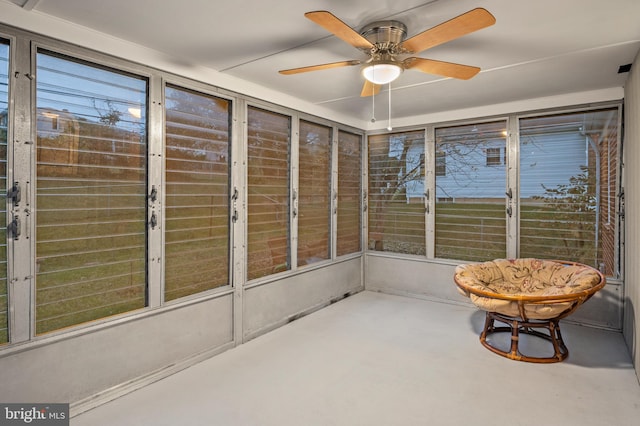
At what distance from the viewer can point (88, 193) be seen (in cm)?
218

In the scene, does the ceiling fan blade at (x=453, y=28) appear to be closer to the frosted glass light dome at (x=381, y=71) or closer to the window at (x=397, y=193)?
the frosted glass light dome at (x=381, y=71)

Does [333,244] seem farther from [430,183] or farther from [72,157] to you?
[72,157]

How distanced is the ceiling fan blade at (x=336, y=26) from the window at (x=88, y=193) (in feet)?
4.82

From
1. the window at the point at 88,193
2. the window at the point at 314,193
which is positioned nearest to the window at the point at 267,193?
the window at the point at 314,193

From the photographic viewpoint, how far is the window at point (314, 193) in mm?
3854

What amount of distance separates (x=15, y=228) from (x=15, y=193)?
0.61ft

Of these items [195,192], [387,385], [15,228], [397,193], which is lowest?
[387,385]

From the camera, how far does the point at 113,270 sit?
→ 231 cm

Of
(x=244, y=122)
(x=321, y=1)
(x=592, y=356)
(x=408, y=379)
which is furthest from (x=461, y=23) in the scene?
(x=592, y=356)

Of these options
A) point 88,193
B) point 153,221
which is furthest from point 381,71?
point 88,193

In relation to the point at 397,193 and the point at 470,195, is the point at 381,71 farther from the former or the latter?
the point at 397,193

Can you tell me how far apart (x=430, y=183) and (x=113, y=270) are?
346 cm

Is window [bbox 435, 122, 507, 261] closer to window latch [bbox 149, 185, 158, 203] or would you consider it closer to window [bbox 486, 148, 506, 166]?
window [bbox 486, 148, 506, 166]

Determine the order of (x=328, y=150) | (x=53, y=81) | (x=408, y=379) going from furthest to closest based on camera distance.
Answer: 1. (x=328, y=150)
2. (x=408, y=379)
3. (x=53, y=81)
